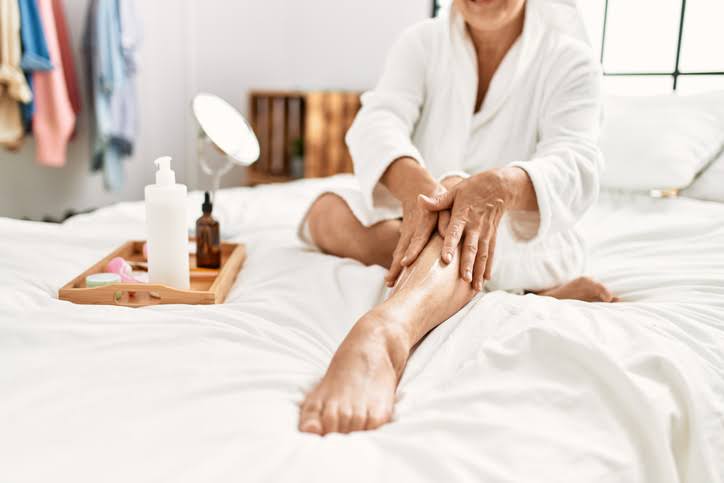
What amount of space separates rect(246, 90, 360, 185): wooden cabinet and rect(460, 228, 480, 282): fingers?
223 cm

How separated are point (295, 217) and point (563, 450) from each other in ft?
3.94

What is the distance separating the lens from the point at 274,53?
3.69m

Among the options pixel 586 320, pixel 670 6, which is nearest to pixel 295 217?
pixel 586 320

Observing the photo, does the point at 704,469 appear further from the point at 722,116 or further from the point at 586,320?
the point at 722,116

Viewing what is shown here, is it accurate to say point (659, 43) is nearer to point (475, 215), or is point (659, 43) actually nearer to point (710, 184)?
point (710, 184)

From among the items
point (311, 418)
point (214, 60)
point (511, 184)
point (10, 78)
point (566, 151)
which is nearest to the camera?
point (311, 418)

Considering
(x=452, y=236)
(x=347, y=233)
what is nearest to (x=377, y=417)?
(x=452, y=236)

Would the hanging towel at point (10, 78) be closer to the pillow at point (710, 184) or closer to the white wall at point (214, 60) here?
the white wall at point (214, 60)

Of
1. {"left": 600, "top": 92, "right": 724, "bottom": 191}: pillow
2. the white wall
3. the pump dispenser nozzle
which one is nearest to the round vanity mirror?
the pump dispenser nozzle

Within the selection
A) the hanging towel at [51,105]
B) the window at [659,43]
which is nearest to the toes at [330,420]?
the window at [659,43]

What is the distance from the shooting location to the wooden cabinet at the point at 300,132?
309cm

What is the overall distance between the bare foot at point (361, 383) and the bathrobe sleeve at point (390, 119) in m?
0.47

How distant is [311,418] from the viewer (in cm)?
58

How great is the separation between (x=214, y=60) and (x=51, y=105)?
1180 mm
